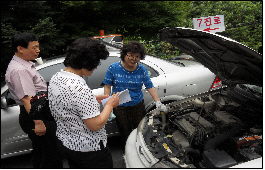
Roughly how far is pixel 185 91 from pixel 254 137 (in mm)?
1646

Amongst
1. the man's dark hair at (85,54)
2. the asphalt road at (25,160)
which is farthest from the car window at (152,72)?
the man's dark hair at (85,54)

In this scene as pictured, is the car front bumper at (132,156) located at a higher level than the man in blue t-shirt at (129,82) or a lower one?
lower

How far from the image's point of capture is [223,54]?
1.99 m

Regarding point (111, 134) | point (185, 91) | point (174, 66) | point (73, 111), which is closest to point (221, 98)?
point (185, 91)

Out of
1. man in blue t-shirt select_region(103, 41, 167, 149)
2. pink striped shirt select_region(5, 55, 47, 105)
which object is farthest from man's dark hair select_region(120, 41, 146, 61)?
pink striped shirt select_region(5, 55, 47, 105)

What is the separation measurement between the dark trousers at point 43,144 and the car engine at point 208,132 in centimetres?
106

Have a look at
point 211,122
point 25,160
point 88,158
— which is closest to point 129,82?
point 211,122

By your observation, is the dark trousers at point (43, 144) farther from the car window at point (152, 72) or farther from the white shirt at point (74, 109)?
the car window at point (152, 72)

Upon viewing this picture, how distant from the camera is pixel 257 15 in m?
9.12

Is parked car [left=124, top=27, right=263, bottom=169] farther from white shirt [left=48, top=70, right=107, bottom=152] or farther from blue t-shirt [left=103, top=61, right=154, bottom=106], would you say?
white shirt [left=48, top=70, right=107, bottom=152]

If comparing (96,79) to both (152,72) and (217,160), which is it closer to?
(152,72)

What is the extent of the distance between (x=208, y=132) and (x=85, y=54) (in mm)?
1491

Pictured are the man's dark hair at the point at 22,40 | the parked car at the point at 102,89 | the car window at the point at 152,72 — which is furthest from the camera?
the car window at the point at 152,72

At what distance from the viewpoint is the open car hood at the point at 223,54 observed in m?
1.67
